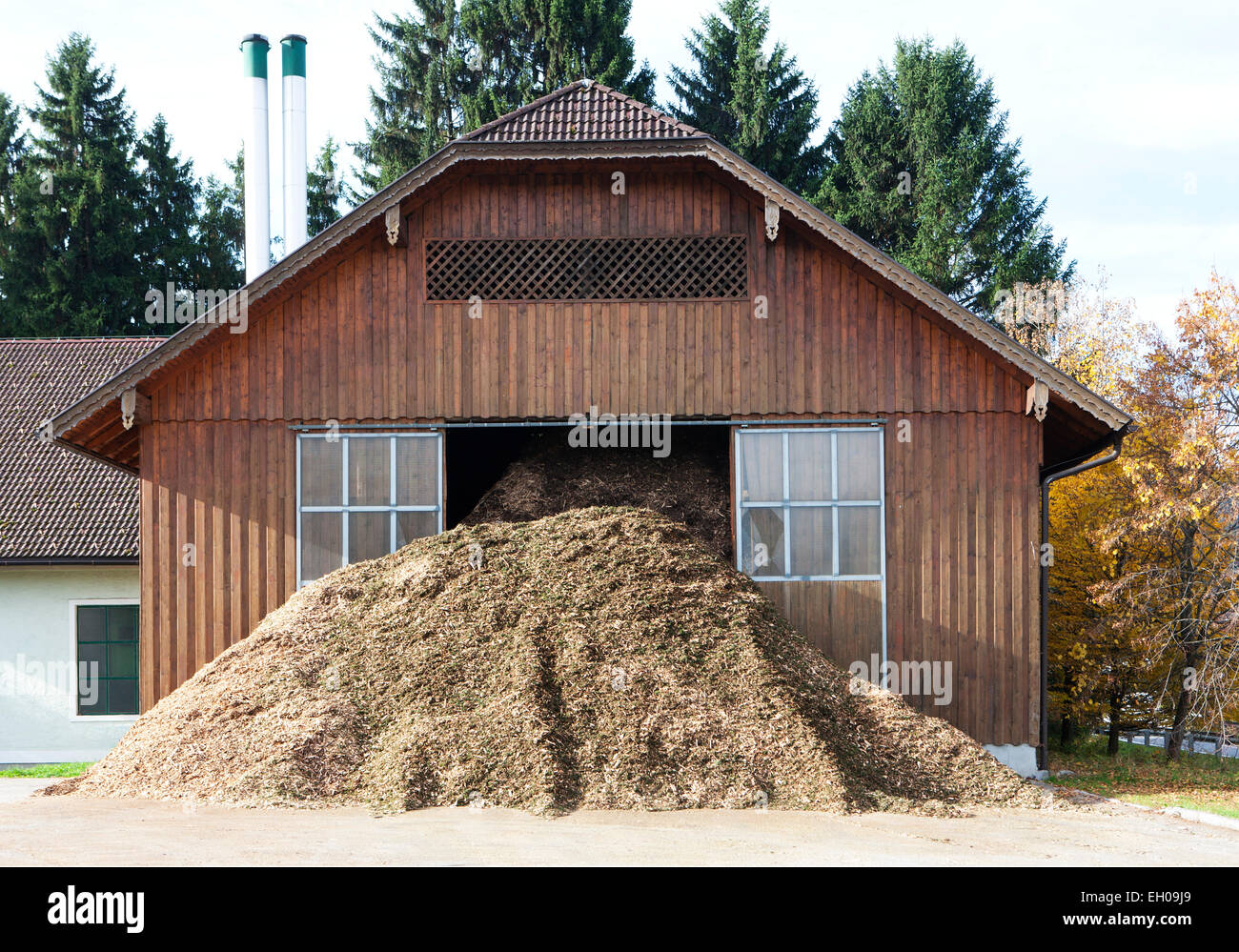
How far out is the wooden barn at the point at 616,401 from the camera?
14.0m

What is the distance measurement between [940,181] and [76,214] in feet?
80.0

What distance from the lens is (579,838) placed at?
361 inches

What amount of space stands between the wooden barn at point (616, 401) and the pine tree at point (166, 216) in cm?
2181

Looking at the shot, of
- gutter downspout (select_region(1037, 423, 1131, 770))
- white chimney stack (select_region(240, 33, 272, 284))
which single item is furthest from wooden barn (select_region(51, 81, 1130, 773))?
white chimney stack (select_region(240, 33, 272, 284))

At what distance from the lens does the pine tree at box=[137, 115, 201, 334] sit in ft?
116

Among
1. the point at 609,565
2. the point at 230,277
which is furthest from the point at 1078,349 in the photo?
the point at 230,277

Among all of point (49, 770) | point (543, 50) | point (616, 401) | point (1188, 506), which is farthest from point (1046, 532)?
point (543, 50)

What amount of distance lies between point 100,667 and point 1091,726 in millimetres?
16845

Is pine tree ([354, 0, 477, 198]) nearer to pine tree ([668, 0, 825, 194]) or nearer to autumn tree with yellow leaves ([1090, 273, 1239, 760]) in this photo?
pine tree ([668, 0, 825, 194])

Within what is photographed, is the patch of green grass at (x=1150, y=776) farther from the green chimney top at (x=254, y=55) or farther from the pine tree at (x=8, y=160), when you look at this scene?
the pine tree at (x=8, y=160)

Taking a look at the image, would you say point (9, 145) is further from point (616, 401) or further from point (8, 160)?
point (616, 401)

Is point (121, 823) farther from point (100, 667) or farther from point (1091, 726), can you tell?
point (1091, 726)

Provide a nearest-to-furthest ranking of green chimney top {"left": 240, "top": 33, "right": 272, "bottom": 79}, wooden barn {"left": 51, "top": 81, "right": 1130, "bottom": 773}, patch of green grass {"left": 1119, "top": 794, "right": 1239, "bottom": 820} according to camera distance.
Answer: patch of green grass {"left": 1119, "top": 794, "right": 1239, "bottom": 820} → wooden barn {"left": 51, "top": 81, "right": 1130, "bottom": 773} → green chimney top {"left": 240, "top": 33, "right": 272, "bottom": 79}

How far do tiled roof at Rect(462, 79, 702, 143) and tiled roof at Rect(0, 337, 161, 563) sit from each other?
30.0 feet
